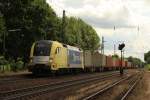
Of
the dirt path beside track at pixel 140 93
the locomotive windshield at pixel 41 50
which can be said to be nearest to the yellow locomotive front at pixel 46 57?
the locomotive windshield at pixel 41 50

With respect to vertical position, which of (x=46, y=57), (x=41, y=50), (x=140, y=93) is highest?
(x=41, y=50)

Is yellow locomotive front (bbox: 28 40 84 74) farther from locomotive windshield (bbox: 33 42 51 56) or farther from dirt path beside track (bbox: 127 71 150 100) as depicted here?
dirt path beside track (bbox: 127 71 150 100)

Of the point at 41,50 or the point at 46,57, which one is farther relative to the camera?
the point at 41,50

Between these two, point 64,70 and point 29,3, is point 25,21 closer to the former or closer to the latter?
point 29,3

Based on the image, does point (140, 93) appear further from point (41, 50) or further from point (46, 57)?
point (41, 50)

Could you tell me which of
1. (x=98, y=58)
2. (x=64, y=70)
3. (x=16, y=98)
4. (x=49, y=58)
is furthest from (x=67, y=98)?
(x=98, y=58)

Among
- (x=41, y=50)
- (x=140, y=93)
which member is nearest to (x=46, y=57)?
(x=41, y=50)

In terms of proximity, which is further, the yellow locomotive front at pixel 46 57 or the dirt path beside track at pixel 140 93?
the yellow locomotive front at pixel 46 57

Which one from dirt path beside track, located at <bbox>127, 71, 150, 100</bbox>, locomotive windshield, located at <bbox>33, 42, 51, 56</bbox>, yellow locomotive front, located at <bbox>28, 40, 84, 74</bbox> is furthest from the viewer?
locomotive windshield, located at <bbox>33, 42, 51, 56</bbox>

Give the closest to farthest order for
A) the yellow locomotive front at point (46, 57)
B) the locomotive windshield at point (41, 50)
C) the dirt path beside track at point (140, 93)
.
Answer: the dirt path beside track at point (140, 93) < the yellow locomotive front at point (46, 57) < the locomotive windshield at point (41, 50)

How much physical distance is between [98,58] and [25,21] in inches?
577

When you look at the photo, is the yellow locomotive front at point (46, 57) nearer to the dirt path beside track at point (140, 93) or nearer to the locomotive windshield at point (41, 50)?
the locomotive windshield at point (41, 50)

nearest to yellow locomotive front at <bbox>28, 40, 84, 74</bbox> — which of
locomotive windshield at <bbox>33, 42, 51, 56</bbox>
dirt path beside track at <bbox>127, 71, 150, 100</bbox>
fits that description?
locomotive windshield at <bbox>33, 42, 51, 56</bbox>

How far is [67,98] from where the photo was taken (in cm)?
1920
